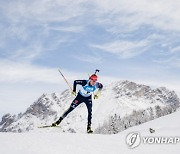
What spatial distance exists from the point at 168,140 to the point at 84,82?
13.1 feet

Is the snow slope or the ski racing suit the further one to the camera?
the ski racing suit

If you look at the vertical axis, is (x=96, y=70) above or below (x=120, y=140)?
above

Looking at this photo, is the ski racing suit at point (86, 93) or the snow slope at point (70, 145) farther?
the ski racing suit at point (86, 93)

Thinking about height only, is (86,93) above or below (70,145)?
above

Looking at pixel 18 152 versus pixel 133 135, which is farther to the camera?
pixel 133 135

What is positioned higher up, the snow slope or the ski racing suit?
the ski racing suit

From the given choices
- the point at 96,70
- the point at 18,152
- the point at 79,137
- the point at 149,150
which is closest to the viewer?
the point at 18,152

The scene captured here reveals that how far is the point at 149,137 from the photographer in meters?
13.0

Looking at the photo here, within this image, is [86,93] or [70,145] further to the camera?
[86,93]

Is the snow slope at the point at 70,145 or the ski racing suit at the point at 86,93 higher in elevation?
the ski racing suit at the point at 86,93

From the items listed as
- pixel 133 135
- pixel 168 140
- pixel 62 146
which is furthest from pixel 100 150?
pixel 168 140

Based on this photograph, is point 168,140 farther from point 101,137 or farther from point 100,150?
point 100,150

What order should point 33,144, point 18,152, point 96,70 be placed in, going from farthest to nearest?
point 96,70, point 33,144, point 18,152

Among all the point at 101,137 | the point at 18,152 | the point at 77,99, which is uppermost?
the point at 77,99
